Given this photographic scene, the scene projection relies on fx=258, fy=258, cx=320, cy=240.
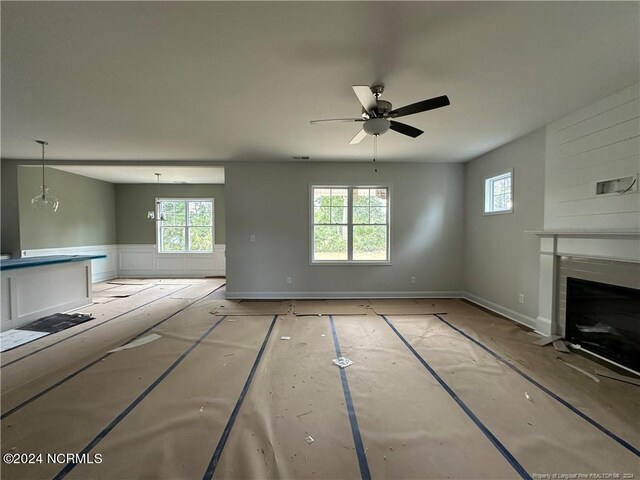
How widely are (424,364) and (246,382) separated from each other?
1729mm

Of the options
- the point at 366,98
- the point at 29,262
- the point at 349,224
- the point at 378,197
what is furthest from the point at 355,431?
the point at 29,262

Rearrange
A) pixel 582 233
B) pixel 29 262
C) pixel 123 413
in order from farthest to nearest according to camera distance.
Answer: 1. pixel 29 262
2. pixel 582 233
3. pixel 123 413

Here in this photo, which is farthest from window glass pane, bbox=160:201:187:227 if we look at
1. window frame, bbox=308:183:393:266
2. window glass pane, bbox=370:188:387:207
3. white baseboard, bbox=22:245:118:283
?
window glass pane, bbox=370:188:387:207

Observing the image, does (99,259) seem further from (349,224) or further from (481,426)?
(481,426)

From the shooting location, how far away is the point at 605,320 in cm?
271

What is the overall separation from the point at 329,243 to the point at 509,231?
3025 millimetres

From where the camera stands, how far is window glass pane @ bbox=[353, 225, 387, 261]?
5.25m

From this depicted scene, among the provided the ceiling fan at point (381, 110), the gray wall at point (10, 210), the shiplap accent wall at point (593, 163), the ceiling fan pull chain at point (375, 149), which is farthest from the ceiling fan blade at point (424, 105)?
the gray wall at point (10, 210)

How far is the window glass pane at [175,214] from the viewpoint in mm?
7684

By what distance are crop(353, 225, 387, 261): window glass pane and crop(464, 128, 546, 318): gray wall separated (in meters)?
1.65

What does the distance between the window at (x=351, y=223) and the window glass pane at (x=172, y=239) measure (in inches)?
187

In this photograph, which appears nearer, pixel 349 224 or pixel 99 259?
pixel 349 224

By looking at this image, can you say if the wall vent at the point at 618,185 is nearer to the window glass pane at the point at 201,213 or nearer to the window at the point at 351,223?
the window at the point at 351,223

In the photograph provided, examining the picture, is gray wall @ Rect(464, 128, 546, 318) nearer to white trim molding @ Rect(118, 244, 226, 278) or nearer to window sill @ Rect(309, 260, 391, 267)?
window sill @ Rect(309, 260, 391, 267)
